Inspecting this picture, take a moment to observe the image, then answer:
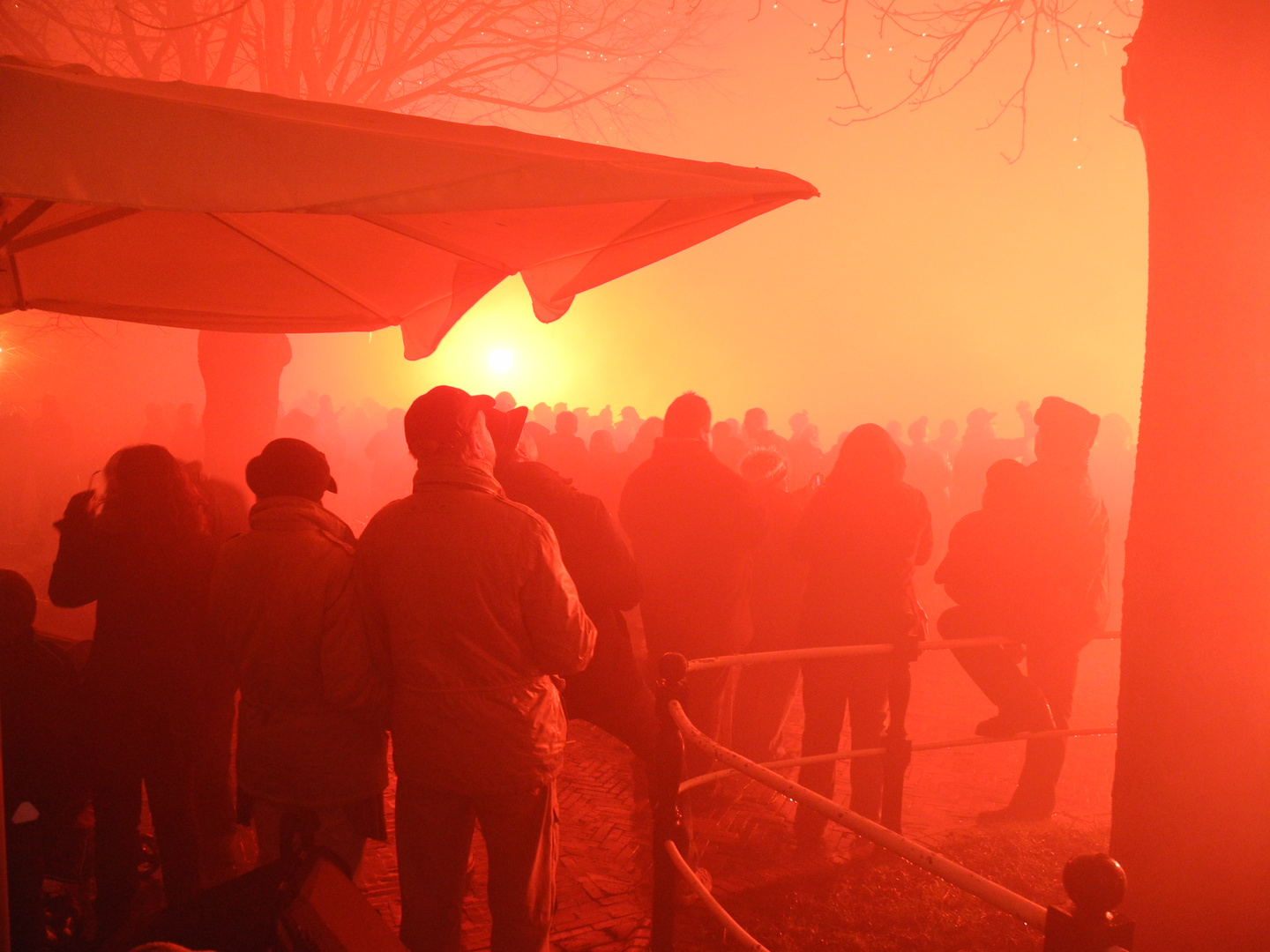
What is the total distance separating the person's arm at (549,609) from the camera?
259cm

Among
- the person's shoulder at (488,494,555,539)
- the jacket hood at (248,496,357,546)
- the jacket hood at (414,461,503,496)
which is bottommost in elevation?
the jacket hood at (248,496,357,546)

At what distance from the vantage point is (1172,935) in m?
2.54

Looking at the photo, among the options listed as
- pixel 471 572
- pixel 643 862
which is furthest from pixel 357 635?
pixel 643 862

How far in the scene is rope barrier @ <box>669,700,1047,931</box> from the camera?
1564 mm

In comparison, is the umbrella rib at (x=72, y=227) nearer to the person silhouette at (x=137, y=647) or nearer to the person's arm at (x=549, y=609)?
the person silhouette at (x=137, y=647)

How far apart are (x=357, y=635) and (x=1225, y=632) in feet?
8.53

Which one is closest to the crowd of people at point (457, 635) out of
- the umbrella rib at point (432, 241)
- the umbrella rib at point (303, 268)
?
the umbrella rib at point (432, 241)

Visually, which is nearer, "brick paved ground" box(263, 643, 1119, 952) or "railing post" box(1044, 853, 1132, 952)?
"railing post" box(1044, 853, 1132, 952)

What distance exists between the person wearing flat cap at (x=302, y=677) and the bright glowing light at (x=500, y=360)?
2623 centimetres

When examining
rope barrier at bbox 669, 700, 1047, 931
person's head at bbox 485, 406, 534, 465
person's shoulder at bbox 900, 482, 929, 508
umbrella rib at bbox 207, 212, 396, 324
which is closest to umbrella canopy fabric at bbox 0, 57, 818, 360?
umbrella rib at bbox 207, 212, 396, 324

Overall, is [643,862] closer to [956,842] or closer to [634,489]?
[956,842]

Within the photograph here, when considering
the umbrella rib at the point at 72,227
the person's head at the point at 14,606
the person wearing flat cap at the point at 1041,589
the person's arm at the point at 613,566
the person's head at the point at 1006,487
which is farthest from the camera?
the person's head at the point at 1006,487

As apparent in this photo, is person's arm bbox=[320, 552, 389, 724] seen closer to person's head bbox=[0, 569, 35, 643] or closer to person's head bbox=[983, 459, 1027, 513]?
person's head bbox=[0, 569, 35, 643]

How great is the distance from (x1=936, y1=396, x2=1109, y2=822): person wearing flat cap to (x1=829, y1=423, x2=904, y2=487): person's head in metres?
0.82
